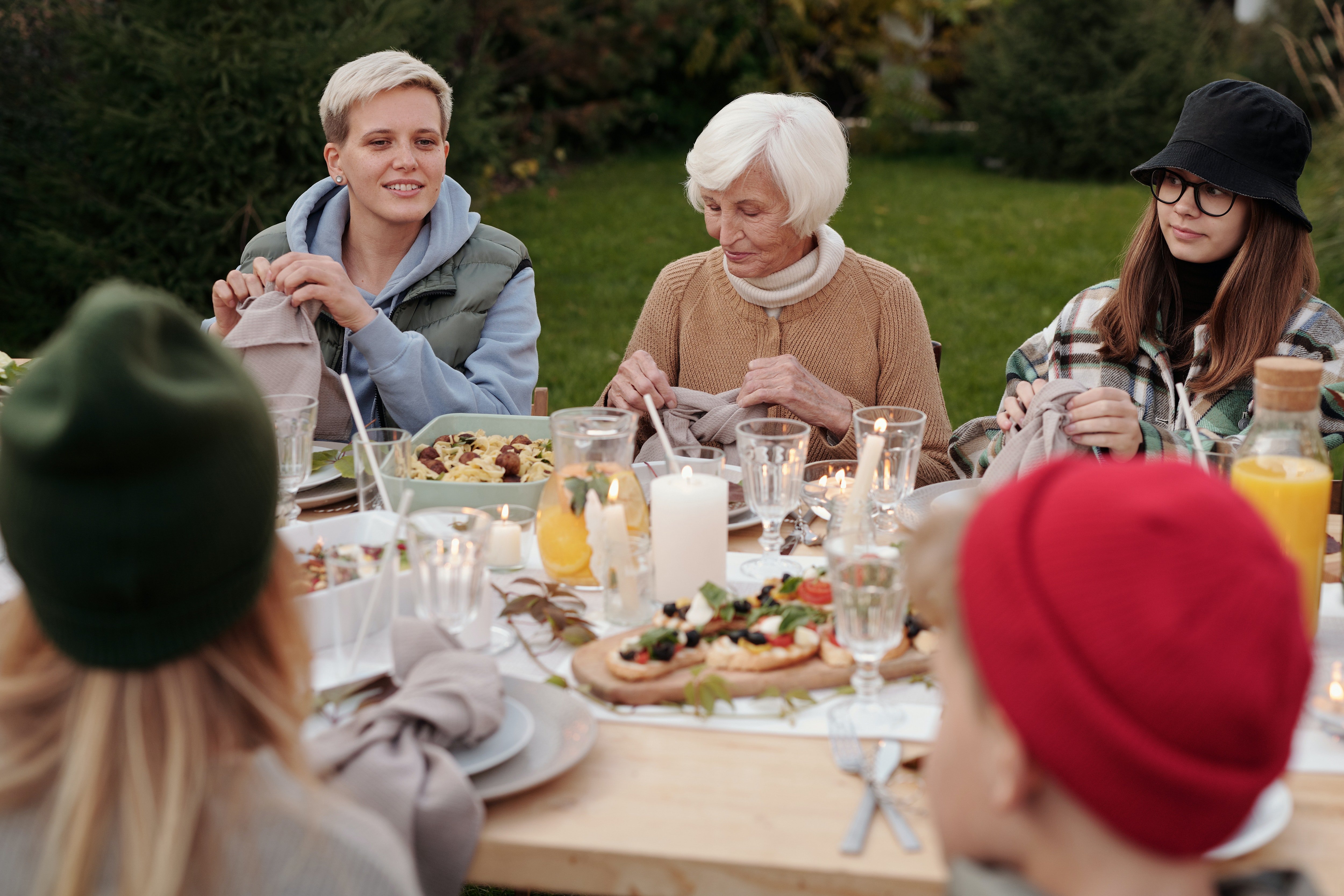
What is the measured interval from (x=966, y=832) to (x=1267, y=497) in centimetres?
99

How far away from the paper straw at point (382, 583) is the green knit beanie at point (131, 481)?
0.54 metres

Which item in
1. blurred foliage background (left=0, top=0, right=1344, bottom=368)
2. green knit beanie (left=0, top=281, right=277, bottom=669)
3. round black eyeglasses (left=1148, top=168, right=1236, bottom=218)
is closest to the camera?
green knit beanie (left=0, top=281, right=277, bottom=669)

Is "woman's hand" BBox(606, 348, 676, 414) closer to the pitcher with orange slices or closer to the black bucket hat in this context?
the pitcher with orange slices

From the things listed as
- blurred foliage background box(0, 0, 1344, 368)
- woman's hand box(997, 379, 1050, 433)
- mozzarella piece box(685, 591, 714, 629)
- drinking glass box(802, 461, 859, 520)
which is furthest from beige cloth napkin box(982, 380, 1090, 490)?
blurred foliage background box(0, 0, 1344, 368)

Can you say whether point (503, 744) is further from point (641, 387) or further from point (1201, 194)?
point (1201, 194)

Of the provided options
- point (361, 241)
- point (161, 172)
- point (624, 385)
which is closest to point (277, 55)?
point (161, 172)

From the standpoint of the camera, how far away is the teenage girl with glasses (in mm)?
2701

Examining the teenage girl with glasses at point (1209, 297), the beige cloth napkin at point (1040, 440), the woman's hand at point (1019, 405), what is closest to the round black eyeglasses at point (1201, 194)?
the teenage girl with glasses at point (1209, 297)

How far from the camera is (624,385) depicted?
119 inches

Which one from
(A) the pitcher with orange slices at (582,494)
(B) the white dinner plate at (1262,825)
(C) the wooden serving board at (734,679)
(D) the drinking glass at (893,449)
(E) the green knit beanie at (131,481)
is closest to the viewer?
(E) the green knit beanie at (131,481)

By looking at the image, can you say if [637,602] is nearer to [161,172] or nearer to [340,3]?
[161,172]

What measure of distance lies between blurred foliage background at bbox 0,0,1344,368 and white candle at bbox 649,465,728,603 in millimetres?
5258

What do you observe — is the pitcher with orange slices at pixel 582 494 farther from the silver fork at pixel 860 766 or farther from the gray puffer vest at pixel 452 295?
the gray puffer vest at pixel 452 295

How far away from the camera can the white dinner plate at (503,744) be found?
149 cm
